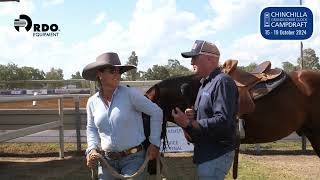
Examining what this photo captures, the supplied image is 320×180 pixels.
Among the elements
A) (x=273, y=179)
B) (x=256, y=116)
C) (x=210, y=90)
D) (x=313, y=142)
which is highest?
(x=210, y=90)

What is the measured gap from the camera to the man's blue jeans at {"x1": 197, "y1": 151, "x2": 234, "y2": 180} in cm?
310

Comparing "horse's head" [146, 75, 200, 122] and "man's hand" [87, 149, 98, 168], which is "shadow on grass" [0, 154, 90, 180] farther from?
"man's hand" [87, 149, 98, 168]

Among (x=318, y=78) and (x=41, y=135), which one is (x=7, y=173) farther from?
(x=318, y=78)

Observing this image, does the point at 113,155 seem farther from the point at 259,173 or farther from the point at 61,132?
the point at 61,132

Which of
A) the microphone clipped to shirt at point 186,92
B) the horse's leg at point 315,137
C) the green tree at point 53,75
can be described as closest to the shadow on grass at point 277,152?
the horse's leg at point 315,137

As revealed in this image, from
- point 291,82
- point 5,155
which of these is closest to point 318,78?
point 291,82

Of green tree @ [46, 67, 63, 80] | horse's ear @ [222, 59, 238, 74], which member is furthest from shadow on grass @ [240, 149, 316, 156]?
green tree @ [46, 67, 63, 80]

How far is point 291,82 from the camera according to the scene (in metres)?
6.37

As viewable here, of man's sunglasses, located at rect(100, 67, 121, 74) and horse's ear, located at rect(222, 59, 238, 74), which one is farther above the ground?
horse's ear, located at rect(222, 59, 238, 74)

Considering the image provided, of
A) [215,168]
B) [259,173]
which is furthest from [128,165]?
[259,173]

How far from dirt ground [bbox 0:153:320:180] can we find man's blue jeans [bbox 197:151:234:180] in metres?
4.11

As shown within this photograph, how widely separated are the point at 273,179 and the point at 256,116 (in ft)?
4.97

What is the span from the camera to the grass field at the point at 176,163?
24.6 ft

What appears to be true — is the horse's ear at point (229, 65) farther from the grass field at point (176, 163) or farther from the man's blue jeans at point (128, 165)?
the man's blue jeans at point (128, 165)
